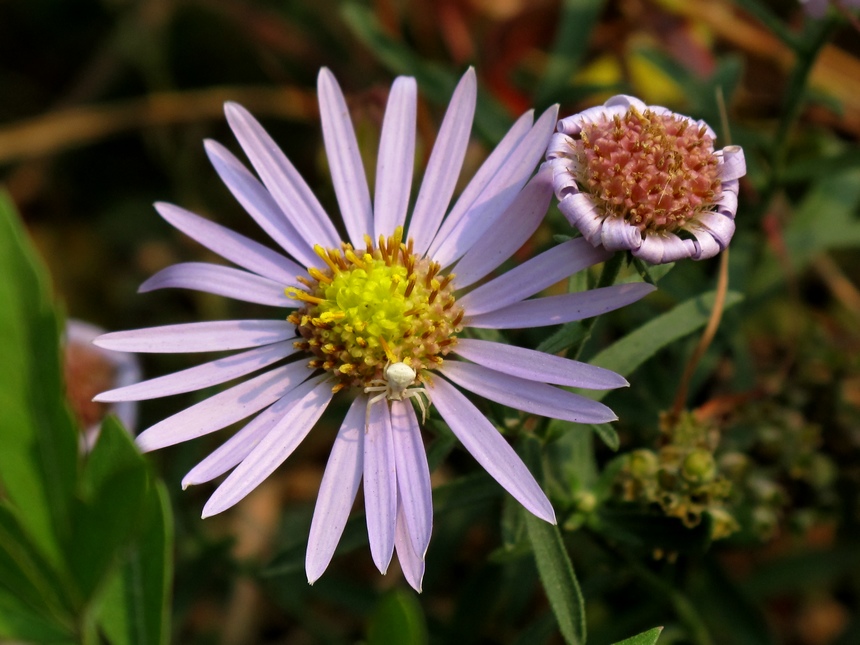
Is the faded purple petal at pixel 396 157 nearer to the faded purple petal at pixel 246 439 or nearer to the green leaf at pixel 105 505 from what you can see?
the faded purple petal at pixel 246 439

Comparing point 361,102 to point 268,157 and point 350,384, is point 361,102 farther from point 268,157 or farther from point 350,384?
point 350,384

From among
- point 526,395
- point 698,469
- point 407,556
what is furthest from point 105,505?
point 698,469

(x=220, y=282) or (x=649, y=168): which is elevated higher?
(x=220, y=282)

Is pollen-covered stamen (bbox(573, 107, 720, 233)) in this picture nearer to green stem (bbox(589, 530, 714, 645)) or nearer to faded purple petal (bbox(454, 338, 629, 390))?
faded purple petal (bbox(454, 338, 629, 390))

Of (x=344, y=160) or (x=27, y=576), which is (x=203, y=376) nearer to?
(x=27, y=576)

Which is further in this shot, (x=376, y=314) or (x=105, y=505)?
(x=376, y=314)

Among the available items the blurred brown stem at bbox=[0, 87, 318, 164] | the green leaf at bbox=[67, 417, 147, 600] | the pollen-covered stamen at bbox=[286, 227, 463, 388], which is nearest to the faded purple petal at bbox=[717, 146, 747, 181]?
the pollen-covered stamen at bbox=[286, 227, 463, 388]
